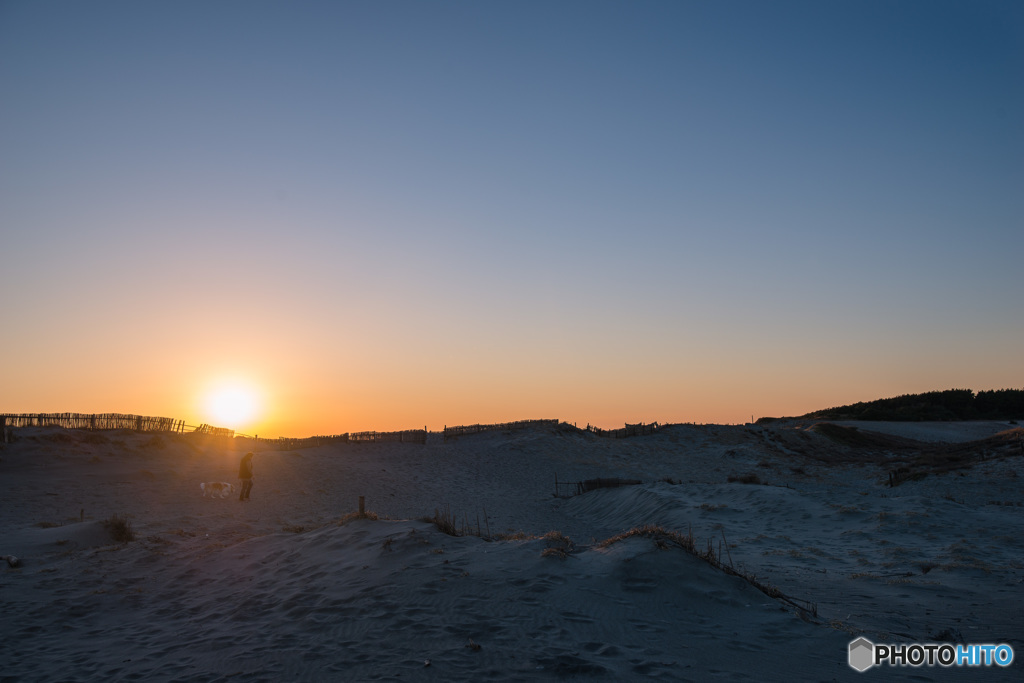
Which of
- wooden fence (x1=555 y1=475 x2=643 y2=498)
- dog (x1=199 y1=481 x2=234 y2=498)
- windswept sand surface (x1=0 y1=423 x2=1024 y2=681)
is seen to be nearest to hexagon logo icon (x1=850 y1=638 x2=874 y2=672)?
windswept sand surface (x1=0 y1=423 x2=1024 y2=681)

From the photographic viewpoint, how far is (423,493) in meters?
28.4

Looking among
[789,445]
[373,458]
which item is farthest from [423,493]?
[789,445]

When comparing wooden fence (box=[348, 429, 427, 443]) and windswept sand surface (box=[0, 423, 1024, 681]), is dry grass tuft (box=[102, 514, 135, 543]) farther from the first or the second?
wooden fence (box=[348, 429, 427, 443])

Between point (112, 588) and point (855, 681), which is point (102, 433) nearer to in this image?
point (112, 588)

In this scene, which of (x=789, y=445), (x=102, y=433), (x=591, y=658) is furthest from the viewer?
(x=789, y=445)

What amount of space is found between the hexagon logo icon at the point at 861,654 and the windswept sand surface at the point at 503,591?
135 millimetres

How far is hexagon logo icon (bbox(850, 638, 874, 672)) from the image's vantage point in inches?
272

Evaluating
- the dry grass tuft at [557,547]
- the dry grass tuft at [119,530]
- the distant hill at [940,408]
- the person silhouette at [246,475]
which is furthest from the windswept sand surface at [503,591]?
the distant hill at [940,408]

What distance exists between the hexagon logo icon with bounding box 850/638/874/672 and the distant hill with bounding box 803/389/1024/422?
7010 cm

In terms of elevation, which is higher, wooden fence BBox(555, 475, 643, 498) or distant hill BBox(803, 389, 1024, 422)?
distant hill BBox(803, 389, 1024, 422)

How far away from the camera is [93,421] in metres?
33.7

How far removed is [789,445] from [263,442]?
126 ft

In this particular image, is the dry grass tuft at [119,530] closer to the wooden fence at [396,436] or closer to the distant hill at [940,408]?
the wooden fence at [396,436]

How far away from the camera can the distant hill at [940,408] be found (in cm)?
6931
